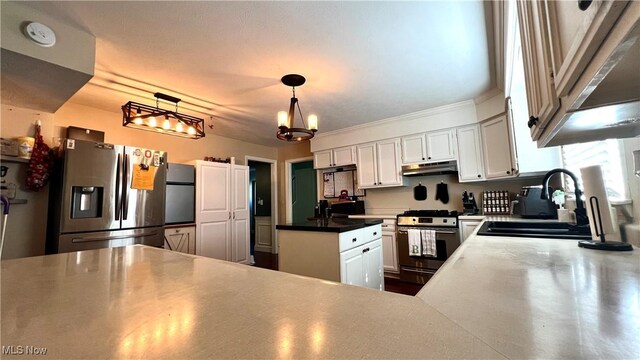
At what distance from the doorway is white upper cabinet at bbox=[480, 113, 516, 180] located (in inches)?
151

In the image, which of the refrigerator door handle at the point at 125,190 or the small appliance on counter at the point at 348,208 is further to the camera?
the small appliance on counter at the point at 348,208

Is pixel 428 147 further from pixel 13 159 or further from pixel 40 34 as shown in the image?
pixel 13 159

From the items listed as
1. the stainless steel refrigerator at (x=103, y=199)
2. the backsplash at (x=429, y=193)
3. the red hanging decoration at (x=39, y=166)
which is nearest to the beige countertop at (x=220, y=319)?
the stainless steel refrigerator at (x=103, y=199)

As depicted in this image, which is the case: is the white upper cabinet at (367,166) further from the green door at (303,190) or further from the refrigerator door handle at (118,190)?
the refrigerator door handle at (118,190)

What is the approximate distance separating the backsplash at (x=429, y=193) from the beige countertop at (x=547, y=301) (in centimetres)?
270

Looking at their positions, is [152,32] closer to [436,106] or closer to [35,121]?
[35,121]

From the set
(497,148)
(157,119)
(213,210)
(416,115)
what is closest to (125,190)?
(157,119)

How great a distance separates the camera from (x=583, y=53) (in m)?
0.47

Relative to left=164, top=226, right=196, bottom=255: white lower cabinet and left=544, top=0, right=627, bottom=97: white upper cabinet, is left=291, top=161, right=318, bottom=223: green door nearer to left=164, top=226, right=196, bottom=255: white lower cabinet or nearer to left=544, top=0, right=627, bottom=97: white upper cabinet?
left=164, top=226, right=196, bottom=255: white lower cabinet

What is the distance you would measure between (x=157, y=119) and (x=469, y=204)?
154 inches

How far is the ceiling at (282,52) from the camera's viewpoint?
5.43 feet

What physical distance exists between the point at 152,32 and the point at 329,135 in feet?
9.91

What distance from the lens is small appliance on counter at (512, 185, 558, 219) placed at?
239 cm

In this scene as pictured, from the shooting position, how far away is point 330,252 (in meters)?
2.05
